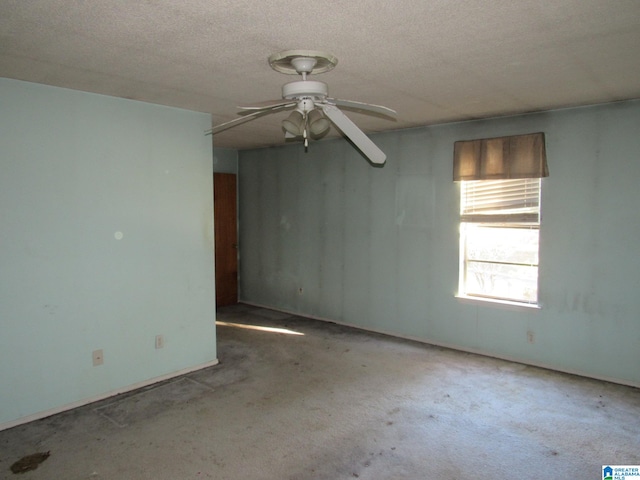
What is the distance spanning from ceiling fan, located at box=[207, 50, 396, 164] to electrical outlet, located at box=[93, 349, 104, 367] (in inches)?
94.0

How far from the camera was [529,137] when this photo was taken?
4156 millimetres

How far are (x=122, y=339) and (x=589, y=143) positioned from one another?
4463 mm

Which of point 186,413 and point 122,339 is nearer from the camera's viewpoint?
point 186,413

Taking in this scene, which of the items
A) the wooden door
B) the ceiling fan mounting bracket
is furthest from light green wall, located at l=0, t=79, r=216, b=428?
the wooden door

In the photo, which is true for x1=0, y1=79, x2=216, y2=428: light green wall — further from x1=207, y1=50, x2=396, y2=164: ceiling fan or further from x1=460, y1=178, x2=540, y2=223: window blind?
x1=460, y1=178, x2=540, y2=223: window blind

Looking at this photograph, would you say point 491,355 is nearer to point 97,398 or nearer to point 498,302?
point 498,302

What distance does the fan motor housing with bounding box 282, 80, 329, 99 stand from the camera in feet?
7.37

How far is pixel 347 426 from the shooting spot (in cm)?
310

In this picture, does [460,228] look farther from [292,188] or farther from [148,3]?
[148,3]

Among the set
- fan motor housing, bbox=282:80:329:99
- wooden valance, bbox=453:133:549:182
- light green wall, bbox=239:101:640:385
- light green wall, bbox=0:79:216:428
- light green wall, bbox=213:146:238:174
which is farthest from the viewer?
light green wall, bbox=213:146:238:174

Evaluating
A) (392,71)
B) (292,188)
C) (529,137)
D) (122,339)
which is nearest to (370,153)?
(392,71)

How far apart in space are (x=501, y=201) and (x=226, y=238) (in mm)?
4210

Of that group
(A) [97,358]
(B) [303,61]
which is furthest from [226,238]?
(B) [303,61]

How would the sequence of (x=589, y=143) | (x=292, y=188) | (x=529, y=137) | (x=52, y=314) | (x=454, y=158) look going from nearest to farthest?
1. (x=52, y=314)
2. (x=589, y=143)
3. (x=529, y=137)
4. (x=454, y=158)
5. (x=292, y=188)
